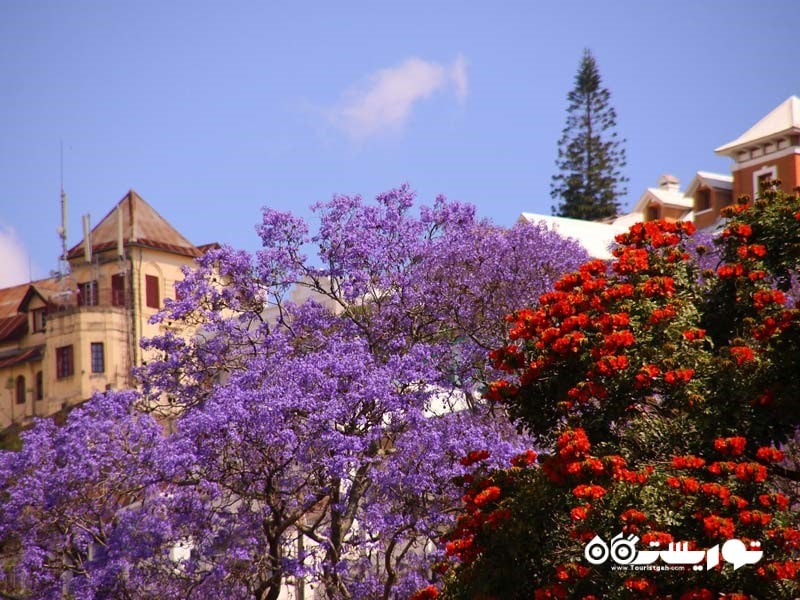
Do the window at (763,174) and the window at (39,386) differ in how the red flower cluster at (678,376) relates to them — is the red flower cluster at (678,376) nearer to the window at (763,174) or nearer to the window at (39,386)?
the window at (763,174)

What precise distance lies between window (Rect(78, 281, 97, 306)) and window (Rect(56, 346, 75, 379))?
107 inches

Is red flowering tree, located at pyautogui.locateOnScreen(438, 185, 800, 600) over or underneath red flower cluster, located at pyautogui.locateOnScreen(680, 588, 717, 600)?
over

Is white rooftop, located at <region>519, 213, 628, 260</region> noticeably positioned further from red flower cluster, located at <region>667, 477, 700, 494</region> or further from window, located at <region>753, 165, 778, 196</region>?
red flower cluster, located at <region>667, 477, 700, 494</region>

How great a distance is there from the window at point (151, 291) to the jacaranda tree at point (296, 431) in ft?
133

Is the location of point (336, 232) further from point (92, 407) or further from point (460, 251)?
point (92, 407)

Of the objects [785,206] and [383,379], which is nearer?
[785,206]

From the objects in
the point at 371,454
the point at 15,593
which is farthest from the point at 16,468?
the point at 371,454

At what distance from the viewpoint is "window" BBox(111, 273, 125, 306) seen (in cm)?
6512

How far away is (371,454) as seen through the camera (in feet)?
65.7

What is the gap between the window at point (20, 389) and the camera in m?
67.1

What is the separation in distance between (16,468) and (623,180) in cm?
4507

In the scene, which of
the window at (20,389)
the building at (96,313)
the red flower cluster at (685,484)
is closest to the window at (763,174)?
the building at (96,313)

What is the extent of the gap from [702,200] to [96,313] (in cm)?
3231

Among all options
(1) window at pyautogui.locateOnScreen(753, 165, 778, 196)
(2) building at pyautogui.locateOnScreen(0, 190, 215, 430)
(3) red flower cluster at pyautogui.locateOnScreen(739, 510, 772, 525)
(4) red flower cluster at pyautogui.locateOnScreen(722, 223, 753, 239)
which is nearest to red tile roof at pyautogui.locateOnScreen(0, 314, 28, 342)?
(2) building at pyautogui.locateOnScreen(0, 190, 215, 430)
